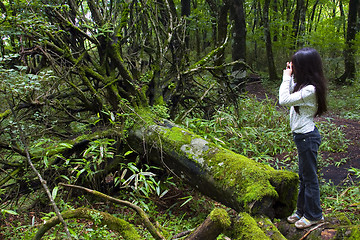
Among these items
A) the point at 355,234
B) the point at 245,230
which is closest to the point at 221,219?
the point at 245,230

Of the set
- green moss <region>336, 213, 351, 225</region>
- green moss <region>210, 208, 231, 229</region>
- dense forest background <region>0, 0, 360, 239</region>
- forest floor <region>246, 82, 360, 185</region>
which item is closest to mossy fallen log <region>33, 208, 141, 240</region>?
dense forest background <region>0, 0, 360, 239</region>

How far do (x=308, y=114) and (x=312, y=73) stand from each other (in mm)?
452

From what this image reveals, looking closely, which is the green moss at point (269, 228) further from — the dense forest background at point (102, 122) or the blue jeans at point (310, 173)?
the blue jeans at point (310, 173)

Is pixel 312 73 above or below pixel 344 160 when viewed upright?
above

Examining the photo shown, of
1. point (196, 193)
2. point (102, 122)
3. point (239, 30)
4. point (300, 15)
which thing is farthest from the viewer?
point (300, 15)

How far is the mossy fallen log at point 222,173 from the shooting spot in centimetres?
243

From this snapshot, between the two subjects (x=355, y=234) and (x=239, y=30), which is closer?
(x=355, y=234)

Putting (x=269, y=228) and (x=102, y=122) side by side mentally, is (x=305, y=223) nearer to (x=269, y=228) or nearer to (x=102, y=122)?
(x=269, y=228)

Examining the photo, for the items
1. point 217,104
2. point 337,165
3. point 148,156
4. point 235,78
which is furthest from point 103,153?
point 235,78

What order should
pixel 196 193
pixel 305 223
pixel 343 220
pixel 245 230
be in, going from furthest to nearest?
pixel 196 193 < pixel 305 223 < pixel 343 220 < pixel 245 230

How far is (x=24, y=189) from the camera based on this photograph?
359cm

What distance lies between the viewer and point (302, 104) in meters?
2.75

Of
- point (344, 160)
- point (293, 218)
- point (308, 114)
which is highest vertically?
point (308, 114)

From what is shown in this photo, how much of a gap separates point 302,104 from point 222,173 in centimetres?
117
